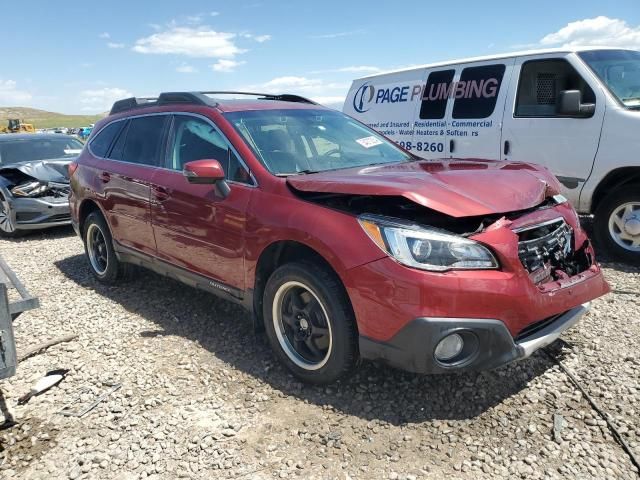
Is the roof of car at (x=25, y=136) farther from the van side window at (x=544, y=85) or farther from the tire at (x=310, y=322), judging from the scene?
the van side window at (x=544, y=85)

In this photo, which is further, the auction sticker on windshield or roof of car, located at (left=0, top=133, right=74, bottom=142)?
roof of car, located at (left=0, top=133, right=74, bottom=142)

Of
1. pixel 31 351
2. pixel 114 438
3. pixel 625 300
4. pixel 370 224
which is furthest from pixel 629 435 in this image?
pixel 31 351

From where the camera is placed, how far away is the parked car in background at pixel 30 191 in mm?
7758

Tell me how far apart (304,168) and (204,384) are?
1.56 meters

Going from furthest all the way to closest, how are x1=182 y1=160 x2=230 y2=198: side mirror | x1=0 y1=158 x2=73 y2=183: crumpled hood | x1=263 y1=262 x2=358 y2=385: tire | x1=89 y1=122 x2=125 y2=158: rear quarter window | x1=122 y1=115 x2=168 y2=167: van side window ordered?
x1=0 y1=158 x2=73 y2=183: crumpled hood
x1=89 y1=122 x2=125 y2=158: rear quarter window
x1=122 y1=115 x2=168 y2=167: van side window
x1=182 y1=160 x2=230 y2=198: side mirror
x1=263 y1=262 x2=358 y2=385: tire

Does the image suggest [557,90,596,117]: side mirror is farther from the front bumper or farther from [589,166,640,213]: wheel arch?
the front bumper

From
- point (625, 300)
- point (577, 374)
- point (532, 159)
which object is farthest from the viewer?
point (532, 159)

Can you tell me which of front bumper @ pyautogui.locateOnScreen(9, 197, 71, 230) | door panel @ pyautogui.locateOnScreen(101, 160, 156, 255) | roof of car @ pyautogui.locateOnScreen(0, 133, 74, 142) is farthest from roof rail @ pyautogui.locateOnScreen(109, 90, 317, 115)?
roof of car @ pyautogui.locateOnScreen(0, 133, 74, 142)

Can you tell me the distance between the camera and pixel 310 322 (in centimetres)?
311

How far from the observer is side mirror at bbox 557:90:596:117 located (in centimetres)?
516

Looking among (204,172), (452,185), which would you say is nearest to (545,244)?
(452,185)

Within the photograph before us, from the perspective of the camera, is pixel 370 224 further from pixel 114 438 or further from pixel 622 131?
pixel 622 131

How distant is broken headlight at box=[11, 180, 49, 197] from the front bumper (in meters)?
0.10

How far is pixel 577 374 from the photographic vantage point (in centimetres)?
317
